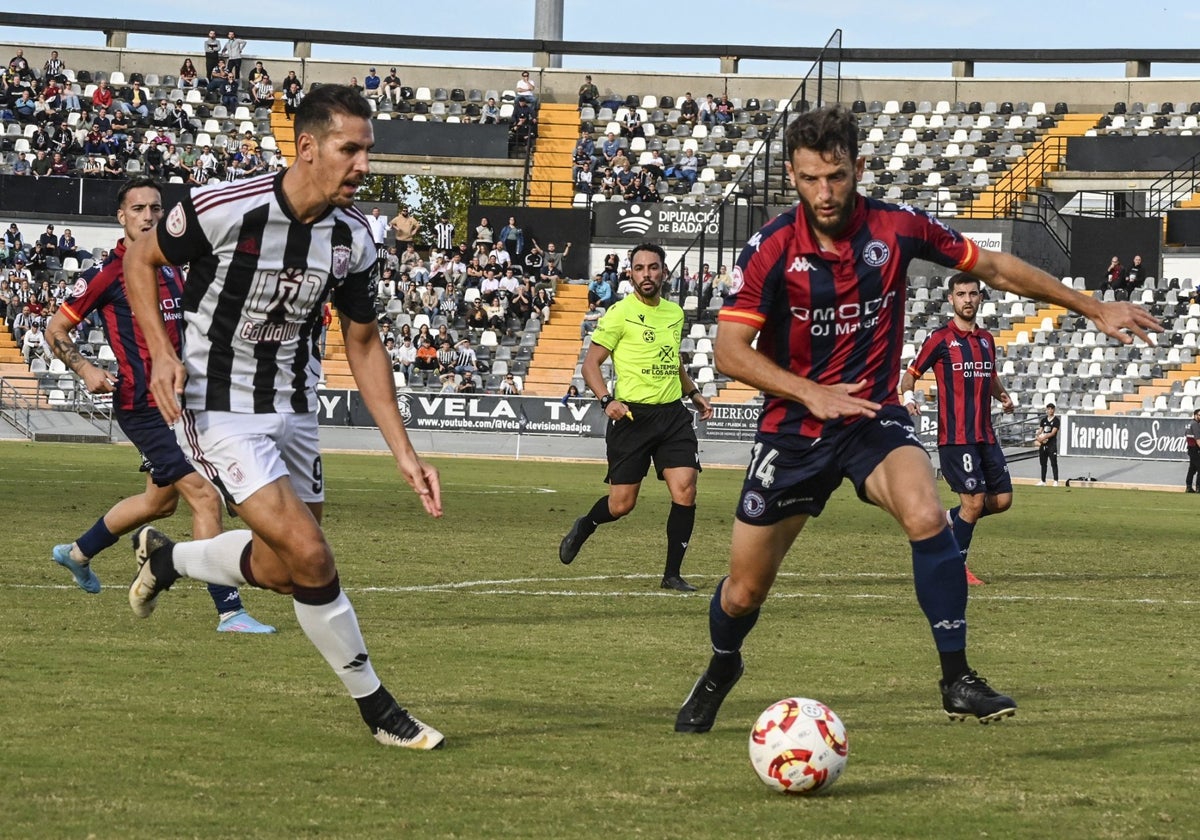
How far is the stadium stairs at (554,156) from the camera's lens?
47.2m

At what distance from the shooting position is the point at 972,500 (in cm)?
1344

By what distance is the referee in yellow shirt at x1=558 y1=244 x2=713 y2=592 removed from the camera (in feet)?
40.7

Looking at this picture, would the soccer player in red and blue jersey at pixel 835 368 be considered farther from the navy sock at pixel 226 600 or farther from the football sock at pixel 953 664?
the navy sock at pixel 226 600

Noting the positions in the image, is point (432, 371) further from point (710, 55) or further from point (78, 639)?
point (78, 639)

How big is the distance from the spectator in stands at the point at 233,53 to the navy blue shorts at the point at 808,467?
4628cm

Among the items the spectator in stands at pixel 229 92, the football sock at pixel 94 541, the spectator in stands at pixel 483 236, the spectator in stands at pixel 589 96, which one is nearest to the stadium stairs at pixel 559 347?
the spectator in stands at pixel 483 236

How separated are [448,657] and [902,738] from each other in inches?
107

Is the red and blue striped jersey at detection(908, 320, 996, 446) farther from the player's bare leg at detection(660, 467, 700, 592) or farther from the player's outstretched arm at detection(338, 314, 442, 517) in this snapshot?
the player's outstretched arm at detection(338, 314, 442, 517)

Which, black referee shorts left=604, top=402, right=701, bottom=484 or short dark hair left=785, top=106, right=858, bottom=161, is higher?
short dark hair left=785, top=106, right=858, bottom=161

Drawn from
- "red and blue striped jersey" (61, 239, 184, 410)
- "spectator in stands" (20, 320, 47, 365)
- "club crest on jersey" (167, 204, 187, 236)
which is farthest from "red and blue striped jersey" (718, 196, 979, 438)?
"spectator in stands" (20, 320, 47, 365)

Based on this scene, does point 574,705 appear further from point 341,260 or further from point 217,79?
point 217,79

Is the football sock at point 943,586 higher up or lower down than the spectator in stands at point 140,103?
lower down

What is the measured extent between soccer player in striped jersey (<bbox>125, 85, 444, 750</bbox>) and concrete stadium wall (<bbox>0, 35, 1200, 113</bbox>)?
44840 millimetres

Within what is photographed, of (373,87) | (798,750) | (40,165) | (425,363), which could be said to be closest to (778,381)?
(798,750)
